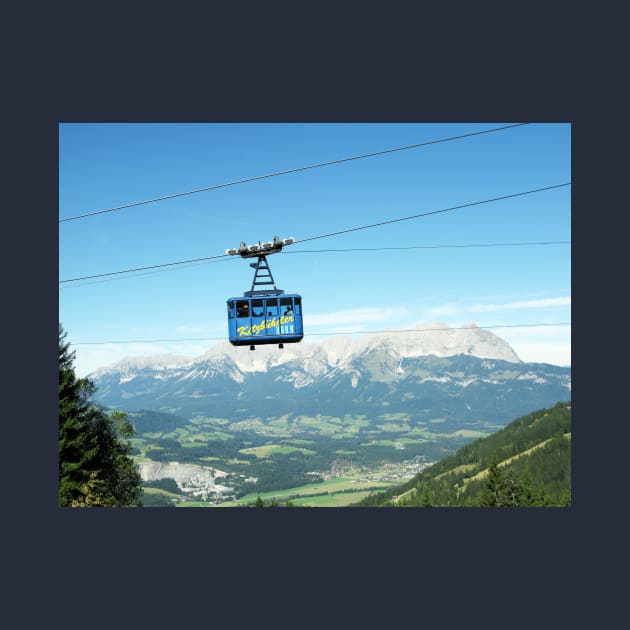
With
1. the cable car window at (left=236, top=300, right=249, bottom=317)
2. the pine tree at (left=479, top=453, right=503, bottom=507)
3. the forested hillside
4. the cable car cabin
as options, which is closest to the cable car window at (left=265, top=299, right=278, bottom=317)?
the cable car cabin

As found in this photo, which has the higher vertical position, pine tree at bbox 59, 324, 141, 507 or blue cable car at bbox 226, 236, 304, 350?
blue cable car at bbox 226, 236, 304, 350

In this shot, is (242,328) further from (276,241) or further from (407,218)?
(407,218)

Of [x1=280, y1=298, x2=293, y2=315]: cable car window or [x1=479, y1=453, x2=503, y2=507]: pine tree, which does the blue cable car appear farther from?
[x1=479, y1=453, x2=503, y2=507]: pine tree

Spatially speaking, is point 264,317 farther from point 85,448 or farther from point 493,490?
point 493,490

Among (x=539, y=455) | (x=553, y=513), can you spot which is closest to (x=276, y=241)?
(x=553, y=513)

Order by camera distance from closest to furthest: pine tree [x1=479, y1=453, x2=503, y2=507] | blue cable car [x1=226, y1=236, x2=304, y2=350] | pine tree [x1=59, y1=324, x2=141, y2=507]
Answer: blue cable car [x1=226, y1=236, x2=304, y2=350] < pine tree [x1=59, y1=324, x2=141, y2=507] < pine tree [x1=479, y1=453, x2=503, y2=507]

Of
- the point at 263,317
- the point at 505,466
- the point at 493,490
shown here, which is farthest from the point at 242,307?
the point at 505,466

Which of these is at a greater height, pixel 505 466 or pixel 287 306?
pixel 287 306
